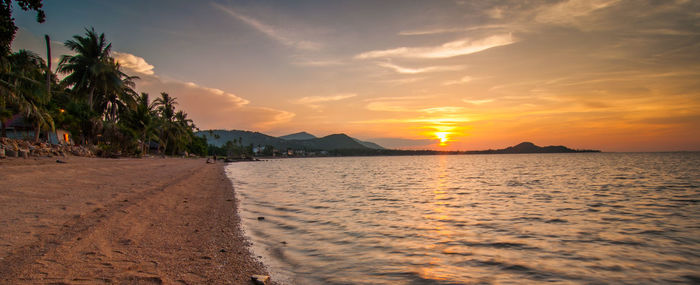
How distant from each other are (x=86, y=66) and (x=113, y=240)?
4483 centimetres

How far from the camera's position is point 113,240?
5.72 m

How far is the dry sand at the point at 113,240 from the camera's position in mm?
4215

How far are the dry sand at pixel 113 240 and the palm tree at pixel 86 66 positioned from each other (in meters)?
35.8

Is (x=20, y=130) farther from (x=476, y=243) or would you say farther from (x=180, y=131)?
(x=476, y=243)

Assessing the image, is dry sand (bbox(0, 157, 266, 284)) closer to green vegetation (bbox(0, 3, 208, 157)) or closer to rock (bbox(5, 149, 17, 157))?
rock (bbox(5, 149, 17, 157))

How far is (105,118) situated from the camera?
151ft

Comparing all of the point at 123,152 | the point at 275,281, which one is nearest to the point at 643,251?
the point at 275,281

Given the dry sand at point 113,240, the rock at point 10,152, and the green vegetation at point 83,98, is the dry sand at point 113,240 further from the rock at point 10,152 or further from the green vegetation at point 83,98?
the green vegetation at point 83,98

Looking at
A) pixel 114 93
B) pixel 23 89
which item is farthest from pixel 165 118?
pixel 23 89

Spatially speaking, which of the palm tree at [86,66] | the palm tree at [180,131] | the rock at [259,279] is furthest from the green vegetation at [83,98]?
the rock at [259,279]

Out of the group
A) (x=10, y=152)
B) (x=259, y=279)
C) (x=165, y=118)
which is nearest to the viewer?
(x=259, y=279)

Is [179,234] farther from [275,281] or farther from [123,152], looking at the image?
[123,152]

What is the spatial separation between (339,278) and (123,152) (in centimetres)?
4605

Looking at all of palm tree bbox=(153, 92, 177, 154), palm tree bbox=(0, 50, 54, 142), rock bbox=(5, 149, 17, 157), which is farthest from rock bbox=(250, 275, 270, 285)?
palm tree bbox=(153, 92, 177, 154)
